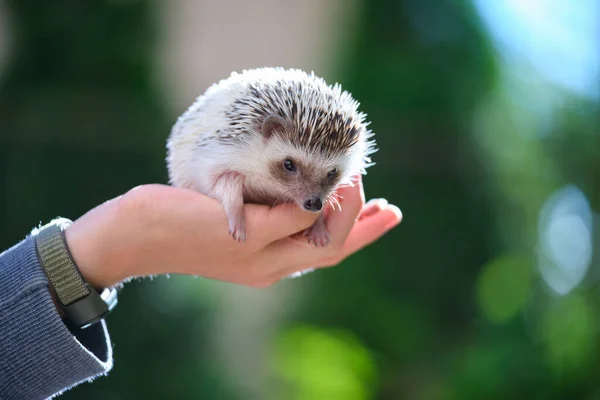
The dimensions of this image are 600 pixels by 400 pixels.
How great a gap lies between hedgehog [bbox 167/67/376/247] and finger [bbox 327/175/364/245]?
0.13 feet

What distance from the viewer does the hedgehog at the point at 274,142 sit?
2352 millimetres

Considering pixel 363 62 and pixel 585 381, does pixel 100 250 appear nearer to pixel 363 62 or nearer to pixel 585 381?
pixel 585 381

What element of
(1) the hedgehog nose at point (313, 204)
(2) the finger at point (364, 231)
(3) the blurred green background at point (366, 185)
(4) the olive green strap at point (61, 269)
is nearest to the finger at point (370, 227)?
(2) the finger at point (364, 231)

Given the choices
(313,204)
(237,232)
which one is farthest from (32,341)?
(313,204)

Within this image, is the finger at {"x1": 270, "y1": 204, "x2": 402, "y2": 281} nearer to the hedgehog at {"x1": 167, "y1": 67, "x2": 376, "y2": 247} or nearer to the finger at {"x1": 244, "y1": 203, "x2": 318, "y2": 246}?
the hedgehog at {"x1": 167, "y1": 67, "x2": 376, "y2": 247}

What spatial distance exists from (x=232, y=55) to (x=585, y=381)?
481cm

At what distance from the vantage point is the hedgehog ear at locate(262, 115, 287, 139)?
94.0 inches

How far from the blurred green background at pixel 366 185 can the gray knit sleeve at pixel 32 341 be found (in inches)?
116

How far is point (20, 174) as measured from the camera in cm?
517

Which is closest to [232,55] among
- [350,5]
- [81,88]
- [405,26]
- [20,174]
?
[350,5]

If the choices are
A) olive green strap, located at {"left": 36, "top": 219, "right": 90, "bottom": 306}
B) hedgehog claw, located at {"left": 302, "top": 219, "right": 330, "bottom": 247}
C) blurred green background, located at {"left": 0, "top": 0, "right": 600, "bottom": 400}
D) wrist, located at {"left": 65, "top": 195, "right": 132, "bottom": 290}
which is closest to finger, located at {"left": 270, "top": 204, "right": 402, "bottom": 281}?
hedgehog claw, located at {"left": 302, "top": 219, "right": 330, "bottom": 247}

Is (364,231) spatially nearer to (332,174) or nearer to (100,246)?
(332,174)

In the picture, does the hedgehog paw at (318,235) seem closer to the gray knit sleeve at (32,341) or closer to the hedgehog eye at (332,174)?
the hedgehog eye at (332,174)

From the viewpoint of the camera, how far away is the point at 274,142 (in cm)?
242
